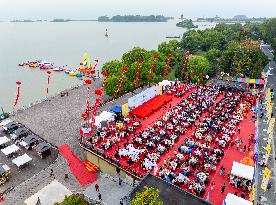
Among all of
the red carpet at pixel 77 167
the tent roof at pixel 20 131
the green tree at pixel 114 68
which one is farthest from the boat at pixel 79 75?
the red carpet at pixel 77 167

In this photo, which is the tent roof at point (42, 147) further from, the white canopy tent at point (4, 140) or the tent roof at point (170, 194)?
the tent roof at point (170, 194)

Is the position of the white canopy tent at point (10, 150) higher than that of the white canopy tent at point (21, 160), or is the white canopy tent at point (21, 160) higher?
the white canopy tent at point (10, 150)

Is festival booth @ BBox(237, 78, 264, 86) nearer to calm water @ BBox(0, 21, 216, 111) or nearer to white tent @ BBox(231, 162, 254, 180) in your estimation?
white tent @ BBox(231, 162, 254, 180)

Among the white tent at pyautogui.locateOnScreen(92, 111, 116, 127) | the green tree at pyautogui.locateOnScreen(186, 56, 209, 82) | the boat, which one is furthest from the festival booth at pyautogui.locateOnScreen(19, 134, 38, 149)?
the boat

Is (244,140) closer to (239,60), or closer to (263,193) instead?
(263,193)

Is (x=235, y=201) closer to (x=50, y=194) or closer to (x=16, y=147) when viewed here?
(x=50, y=194)

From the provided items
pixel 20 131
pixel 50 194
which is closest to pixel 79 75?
pixel 20 131

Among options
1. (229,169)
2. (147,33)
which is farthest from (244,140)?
(147,33)
